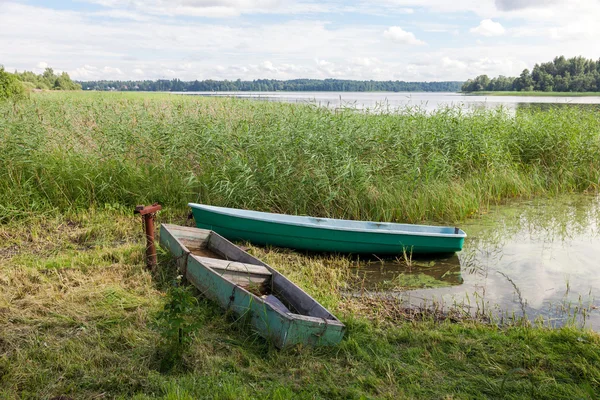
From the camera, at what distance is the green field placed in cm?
358

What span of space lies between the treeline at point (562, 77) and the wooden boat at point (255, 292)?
184ft

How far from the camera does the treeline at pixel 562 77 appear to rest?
169 feet

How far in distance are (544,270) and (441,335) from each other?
313 cm

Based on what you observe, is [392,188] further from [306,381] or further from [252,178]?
[306,381]

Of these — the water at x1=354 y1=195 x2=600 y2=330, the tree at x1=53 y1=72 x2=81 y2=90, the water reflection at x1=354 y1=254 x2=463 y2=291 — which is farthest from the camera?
the tree at x1=53 y1=72 x2=81 y2=90

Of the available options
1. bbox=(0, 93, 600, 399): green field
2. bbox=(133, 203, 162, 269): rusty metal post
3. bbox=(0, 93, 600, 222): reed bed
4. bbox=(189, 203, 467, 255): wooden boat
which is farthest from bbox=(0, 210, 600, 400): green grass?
bbox=(0, 93, 600, 222): reed bed

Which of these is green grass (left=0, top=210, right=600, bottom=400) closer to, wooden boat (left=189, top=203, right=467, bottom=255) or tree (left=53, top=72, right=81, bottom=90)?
wooden boat (left=189, top=203, right=467, bottom=255)

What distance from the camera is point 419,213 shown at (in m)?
8.49

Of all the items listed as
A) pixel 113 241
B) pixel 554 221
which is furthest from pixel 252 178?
pixel 554 221

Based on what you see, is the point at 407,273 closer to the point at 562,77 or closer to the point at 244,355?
the point at 244,355

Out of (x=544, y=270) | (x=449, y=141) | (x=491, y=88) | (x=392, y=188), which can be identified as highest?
(x=491, y=88)

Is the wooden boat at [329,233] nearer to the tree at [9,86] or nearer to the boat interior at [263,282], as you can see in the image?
the boat interior at [263,282]

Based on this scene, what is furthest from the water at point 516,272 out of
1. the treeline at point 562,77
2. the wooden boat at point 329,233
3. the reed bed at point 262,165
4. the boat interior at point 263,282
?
the treeline at point 562,77

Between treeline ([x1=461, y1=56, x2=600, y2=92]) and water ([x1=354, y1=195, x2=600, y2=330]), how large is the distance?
5050 cm
